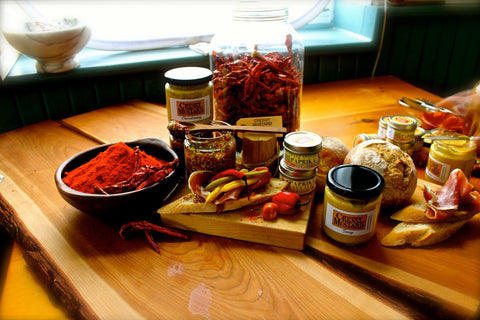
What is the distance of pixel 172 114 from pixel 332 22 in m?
1.46

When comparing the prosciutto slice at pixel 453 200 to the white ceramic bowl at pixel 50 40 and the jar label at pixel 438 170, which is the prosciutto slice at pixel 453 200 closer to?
the jar label at pixel 438 170

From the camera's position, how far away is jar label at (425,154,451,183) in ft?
3.13

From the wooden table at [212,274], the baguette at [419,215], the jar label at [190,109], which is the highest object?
the jar label at [190,109]

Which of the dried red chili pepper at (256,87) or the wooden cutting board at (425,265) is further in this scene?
the dried red chili pepper at (256,87)

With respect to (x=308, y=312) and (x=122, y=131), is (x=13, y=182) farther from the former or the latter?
(x=308, y=312)

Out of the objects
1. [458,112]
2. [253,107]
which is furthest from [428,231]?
[458,112]

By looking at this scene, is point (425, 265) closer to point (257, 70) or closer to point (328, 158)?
point (328, 158)

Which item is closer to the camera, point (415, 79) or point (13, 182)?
point (13, 182)

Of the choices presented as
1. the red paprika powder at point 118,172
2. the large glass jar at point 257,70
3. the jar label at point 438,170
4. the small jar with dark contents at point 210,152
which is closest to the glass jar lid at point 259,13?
the large glass jar at point 257,70

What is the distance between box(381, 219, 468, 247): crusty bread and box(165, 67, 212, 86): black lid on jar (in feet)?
1.84

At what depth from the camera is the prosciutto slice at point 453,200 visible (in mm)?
786

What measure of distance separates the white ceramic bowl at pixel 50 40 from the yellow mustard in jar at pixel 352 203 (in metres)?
1.03

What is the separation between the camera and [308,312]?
64 centimetres

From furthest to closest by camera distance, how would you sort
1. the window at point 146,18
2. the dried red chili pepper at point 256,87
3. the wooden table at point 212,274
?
the window at point 146,18 → the dried red chili pepper at point 256,87 → the wooden table at point 212,274
